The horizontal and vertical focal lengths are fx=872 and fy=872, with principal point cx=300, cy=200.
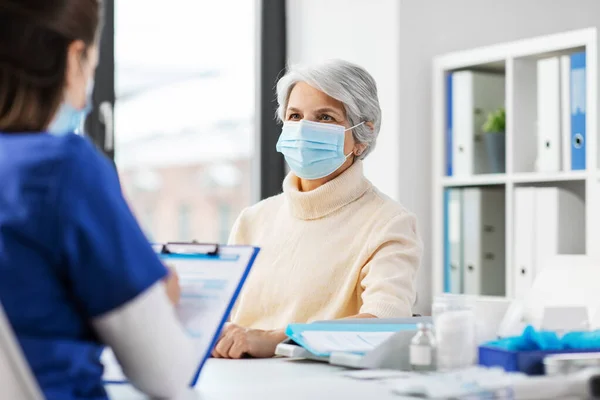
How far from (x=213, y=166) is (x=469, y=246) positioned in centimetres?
685

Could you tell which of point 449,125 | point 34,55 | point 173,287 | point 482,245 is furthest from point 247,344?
point 449,125

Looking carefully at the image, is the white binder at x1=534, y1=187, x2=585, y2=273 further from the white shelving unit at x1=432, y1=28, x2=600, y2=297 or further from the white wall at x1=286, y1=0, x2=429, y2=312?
the white wall at x1=286, y1=0, x2=429, y2=312

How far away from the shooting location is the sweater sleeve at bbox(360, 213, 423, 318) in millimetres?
1907

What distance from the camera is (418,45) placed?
3273 millimetres

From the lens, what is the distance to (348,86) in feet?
7.29

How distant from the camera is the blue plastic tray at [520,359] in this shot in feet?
3.82

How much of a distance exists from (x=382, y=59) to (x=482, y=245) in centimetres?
80

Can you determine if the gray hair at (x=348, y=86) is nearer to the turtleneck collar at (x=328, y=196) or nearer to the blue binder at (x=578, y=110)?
the turtleneck collar at (x=328, y=196)

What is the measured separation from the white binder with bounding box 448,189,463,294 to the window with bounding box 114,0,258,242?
0.78 metres

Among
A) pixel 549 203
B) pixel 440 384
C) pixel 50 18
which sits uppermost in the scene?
pixel 50 18

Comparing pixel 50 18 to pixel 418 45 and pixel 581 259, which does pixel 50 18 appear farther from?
pixel 418 45

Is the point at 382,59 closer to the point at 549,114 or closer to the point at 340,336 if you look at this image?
the point at 549,114

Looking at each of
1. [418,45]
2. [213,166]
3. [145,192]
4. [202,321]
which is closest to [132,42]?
[418,45]

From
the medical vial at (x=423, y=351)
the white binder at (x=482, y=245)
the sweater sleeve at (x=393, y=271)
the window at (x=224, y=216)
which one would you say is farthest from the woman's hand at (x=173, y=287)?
the window at (x=224, y=216)
